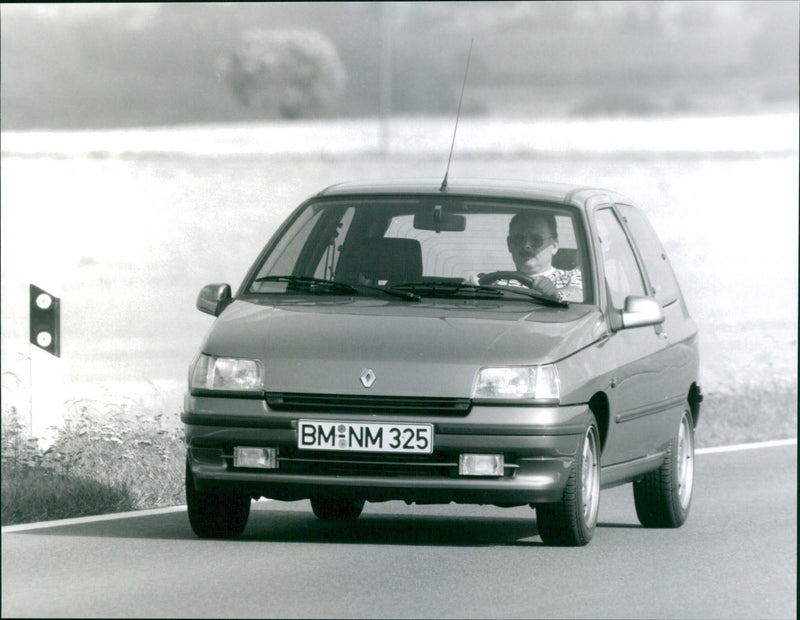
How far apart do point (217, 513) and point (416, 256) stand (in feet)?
5.32

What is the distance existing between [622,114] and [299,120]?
26.9 feet

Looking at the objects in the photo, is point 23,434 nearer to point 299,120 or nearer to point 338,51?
point 299,120

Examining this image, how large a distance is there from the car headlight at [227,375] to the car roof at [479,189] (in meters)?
1.67

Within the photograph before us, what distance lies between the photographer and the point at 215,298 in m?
10.3

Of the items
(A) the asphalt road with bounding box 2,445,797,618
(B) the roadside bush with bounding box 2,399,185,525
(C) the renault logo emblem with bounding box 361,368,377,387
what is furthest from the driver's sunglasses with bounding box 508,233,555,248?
(B) the roadside bush with bounding box 2,399,185,525

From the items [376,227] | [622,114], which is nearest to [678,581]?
[376,227]

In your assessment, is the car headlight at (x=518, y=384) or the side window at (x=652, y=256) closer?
the car headlight at (x=518, y=384)

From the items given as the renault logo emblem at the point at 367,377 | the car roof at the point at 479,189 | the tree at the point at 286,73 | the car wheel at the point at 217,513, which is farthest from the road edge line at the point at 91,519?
the tree at the point at 286,73

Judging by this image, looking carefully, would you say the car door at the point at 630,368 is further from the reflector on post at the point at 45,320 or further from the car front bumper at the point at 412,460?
the reflector on post at the point at 45,320

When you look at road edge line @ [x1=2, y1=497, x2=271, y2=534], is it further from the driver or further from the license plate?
the driver

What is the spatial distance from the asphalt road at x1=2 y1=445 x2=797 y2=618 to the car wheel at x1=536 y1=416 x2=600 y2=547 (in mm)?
82

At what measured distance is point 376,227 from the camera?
35.5ft

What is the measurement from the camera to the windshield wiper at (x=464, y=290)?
10.0 metres

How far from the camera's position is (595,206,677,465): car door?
1016cm
